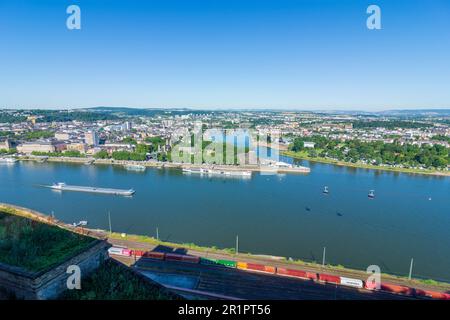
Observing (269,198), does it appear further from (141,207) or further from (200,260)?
(200,260)

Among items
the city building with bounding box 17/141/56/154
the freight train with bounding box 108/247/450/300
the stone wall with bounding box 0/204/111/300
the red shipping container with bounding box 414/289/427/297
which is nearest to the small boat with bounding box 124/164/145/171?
the city building with bounding box 17/141/56/154

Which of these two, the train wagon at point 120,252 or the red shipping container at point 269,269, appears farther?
the train wagon at point 120,252

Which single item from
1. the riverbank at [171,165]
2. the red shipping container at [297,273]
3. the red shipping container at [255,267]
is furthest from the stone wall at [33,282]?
the riverbank at [171,165]

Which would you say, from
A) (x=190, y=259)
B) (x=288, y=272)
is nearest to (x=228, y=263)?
(x=190, y=259)

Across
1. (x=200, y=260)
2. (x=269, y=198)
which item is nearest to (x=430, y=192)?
(x=269, y=198)

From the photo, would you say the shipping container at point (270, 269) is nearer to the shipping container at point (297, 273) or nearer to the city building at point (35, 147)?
the shipping container at point (297, 273)
